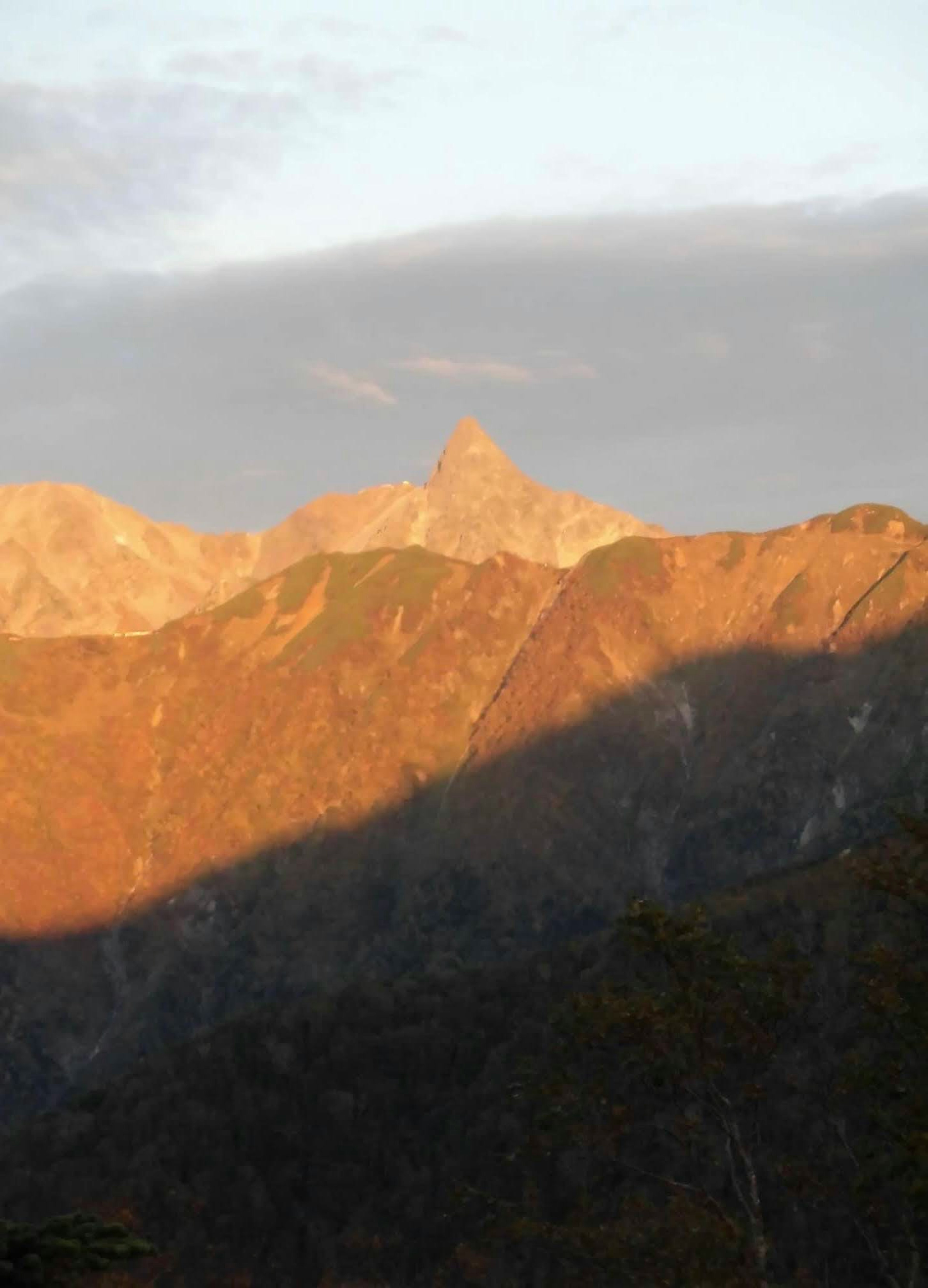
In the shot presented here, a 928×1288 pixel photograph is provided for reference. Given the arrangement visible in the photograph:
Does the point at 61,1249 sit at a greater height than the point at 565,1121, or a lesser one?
greater

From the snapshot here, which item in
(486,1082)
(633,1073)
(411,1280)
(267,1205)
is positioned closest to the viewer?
(633,1073)

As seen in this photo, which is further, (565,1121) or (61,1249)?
(565,1121)

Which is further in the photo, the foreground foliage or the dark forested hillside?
the dark forested hillside

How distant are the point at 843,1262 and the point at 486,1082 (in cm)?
6440

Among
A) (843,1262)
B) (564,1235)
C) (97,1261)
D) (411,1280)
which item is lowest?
(411,1280)

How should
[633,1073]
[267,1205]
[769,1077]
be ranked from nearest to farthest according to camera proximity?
[633,1073] < [769,1077] < [267,1205]

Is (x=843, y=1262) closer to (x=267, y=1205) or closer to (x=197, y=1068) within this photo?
(x=267, y=1205)

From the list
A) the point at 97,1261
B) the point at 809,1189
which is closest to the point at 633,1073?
the point at 809,1189

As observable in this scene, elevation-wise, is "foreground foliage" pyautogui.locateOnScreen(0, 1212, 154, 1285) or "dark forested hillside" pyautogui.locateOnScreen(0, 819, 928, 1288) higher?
"foreground foliage" pyautogui.locateOnScreen(0, 1212, 154, 1285)

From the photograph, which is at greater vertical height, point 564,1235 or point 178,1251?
point 564,1235

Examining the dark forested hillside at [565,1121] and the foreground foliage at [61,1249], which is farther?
the dark forested hillside at [565,1121]

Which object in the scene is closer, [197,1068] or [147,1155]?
[147,1155]

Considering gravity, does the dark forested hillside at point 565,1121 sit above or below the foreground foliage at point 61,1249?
below

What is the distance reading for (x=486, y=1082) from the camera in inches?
7032
